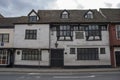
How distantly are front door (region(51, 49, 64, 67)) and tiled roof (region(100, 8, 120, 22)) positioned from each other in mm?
9458

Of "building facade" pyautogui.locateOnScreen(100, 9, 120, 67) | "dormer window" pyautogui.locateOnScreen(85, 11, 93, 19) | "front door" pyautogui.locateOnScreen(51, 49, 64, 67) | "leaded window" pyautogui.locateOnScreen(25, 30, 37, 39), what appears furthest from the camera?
"dormer window" pyautogui.locateOnScreen(85, 11, 93, 19)

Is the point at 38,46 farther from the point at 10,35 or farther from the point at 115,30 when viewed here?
the point at 115,30

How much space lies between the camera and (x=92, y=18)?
3028cm

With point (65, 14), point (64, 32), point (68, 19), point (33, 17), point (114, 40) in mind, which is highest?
point (65, 14)

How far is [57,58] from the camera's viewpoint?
28828 mm

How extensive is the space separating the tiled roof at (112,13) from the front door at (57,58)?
9.46 m

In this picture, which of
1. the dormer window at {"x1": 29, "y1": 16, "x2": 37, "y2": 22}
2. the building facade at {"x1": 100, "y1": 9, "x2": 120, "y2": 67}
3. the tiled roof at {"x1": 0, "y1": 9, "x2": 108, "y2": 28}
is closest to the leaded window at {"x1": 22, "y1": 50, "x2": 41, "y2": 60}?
the tiled roof at {"x1": 0, "y1": 9, "x2": 108, "y2": 28}

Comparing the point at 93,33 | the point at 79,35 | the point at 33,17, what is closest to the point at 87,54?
the point at 79,35

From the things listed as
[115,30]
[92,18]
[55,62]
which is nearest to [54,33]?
[55,62]

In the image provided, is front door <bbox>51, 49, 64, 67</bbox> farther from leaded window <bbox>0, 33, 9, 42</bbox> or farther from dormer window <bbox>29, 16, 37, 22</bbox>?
leaded window <bbox>0, 33, 9, 42</bbox>

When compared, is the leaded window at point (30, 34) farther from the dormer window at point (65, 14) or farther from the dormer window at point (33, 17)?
the dormer window at point (65, 14)

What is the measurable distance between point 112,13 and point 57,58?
12.2 metres

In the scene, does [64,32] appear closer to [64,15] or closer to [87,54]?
[64,15]

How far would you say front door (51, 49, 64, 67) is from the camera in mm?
28688
